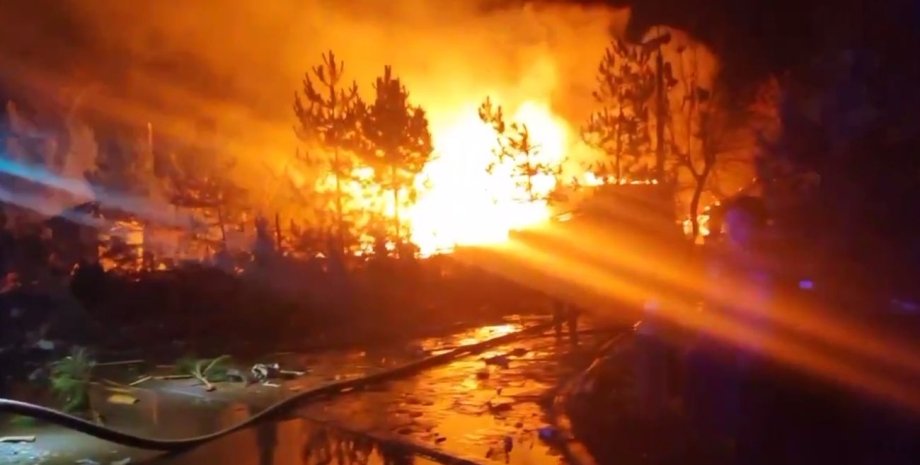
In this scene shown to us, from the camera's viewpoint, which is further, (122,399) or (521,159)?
(521,159)

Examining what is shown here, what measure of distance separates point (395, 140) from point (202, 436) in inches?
447

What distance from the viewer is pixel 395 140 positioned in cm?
1877

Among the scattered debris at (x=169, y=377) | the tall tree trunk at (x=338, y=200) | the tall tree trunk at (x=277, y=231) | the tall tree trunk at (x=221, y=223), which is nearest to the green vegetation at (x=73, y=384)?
the scattered debris at (x=169, y=377)

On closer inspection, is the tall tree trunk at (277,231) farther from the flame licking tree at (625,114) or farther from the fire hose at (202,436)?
the flame licking tree at (625,114)

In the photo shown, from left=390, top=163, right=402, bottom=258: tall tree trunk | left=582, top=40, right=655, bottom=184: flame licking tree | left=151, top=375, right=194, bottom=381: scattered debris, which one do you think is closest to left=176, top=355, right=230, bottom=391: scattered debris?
left=151, top=375, right=194, bottom=381: scattered debris

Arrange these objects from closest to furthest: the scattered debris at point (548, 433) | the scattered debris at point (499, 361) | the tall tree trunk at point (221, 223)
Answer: the scattered debris at point (548, 433) < the scattered debris at point (499, 361) < the tall tree trunk at point (221, 223)

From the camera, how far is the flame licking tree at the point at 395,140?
1878 centimetres

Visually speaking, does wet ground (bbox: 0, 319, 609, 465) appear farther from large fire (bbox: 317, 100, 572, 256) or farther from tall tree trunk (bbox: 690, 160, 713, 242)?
large fire (bbox: 317, 100, 572, 256)

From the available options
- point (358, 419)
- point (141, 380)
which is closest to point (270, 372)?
point (141, 380)

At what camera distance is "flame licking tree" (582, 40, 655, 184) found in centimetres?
2158

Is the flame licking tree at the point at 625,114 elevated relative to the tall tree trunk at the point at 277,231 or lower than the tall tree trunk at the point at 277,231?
elevated

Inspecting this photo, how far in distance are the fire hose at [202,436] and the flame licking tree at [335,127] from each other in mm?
8080

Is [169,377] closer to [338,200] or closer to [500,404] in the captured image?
[500,404]

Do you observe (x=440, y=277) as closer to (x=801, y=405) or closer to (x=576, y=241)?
(x=576, y=241)
